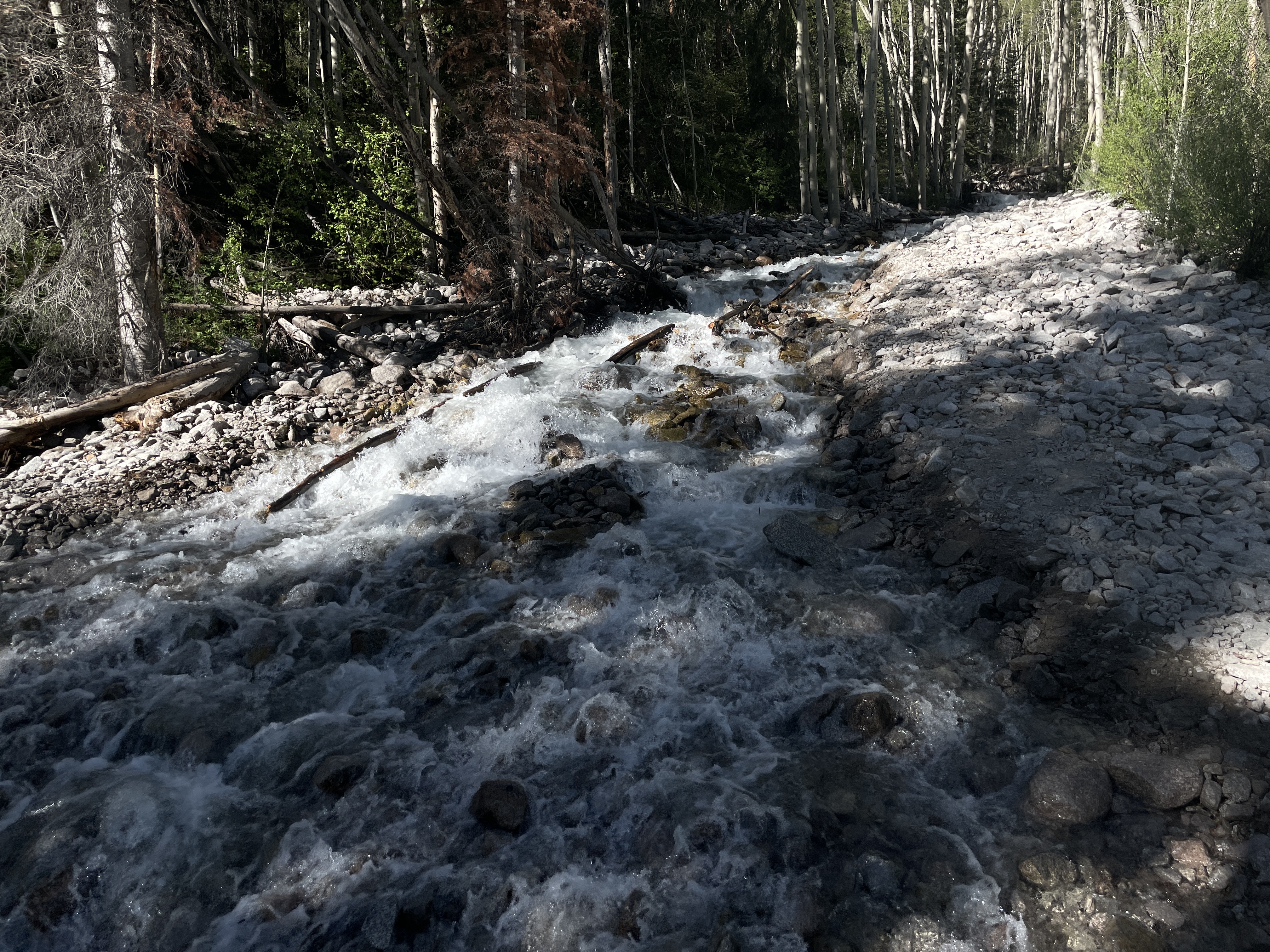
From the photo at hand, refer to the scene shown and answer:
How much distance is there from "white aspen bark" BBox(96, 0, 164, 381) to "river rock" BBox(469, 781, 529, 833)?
709 cm

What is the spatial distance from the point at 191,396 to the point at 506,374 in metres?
3.53

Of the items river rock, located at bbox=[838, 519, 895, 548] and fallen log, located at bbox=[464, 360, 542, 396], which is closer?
river rock, located at bbox=[838, 519, 895, 548]

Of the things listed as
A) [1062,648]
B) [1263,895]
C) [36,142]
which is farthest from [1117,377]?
[36,142]

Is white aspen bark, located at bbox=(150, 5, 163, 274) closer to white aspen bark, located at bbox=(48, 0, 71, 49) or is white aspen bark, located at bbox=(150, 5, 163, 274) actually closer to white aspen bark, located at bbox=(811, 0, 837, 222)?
white aspen bark, located at bbox=(48, 0, 71, 49)

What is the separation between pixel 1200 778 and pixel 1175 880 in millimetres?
538

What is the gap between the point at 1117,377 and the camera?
22.7 feet

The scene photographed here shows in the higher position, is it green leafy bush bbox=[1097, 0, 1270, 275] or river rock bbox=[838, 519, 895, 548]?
green leafy bush bbox=[1097, 0, 1270, 275]

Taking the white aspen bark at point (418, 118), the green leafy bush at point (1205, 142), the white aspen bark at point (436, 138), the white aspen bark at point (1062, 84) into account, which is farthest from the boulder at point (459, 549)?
→ the white aspen bark at point (1062, 84)

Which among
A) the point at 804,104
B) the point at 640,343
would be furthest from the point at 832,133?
the point at 640,343

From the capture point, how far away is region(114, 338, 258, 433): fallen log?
329 inches

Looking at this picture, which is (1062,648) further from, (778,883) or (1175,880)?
(778,883)

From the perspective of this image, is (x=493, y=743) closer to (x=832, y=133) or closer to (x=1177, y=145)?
(x=1177, y=145)

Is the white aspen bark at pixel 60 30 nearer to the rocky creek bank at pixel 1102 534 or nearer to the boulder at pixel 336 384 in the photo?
the boulder at pixel 336 384

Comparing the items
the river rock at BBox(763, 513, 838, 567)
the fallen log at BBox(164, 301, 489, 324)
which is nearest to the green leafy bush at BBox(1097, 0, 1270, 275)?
the river rock at BBox(763, 513, 838, 567)
